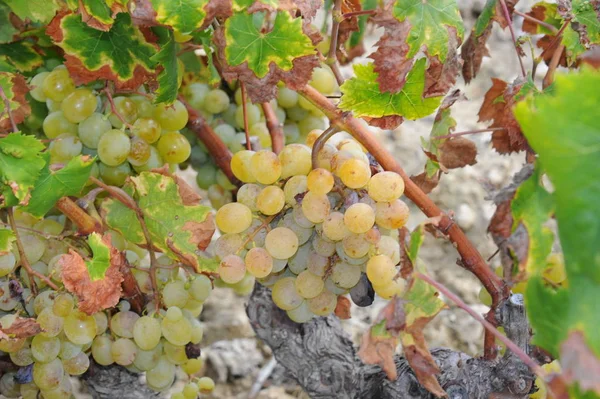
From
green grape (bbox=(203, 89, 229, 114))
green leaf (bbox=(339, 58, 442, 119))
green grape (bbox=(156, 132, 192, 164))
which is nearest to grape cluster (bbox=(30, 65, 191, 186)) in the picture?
green grape (bbox=(156, 132, 192, 164))

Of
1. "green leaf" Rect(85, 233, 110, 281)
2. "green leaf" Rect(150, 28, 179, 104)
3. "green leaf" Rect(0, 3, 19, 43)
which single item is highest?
"green leaf" Rect(150, 28, 179, 104)

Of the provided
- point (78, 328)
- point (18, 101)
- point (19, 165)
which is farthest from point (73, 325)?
point (18, 101)

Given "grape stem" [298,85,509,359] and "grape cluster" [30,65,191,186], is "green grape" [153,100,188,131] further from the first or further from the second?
"grape stem" [298,85,509,359]

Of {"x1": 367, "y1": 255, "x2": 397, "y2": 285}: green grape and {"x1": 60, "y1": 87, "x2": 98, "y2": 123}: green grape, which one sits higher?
{"x1": 367, "y1": 255, "x2": 397, "y2": 285}: green grape

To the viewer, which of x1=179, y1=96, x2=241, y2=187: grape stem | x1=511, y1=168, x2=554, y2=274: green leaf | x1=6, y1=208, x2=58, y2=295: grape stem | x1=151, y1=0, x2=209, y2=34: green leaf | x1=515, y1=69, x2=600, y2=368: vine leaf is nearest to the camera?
x1=515, y1=69, x2=600, y2=368: vine leaf

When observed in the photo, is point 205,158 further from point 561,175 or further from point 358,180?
point 561,175

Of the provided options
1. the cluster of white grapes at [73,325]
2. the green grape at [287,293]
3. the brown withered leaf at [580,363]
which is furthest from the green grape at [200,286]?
the brown withered leaf at [580,363]
